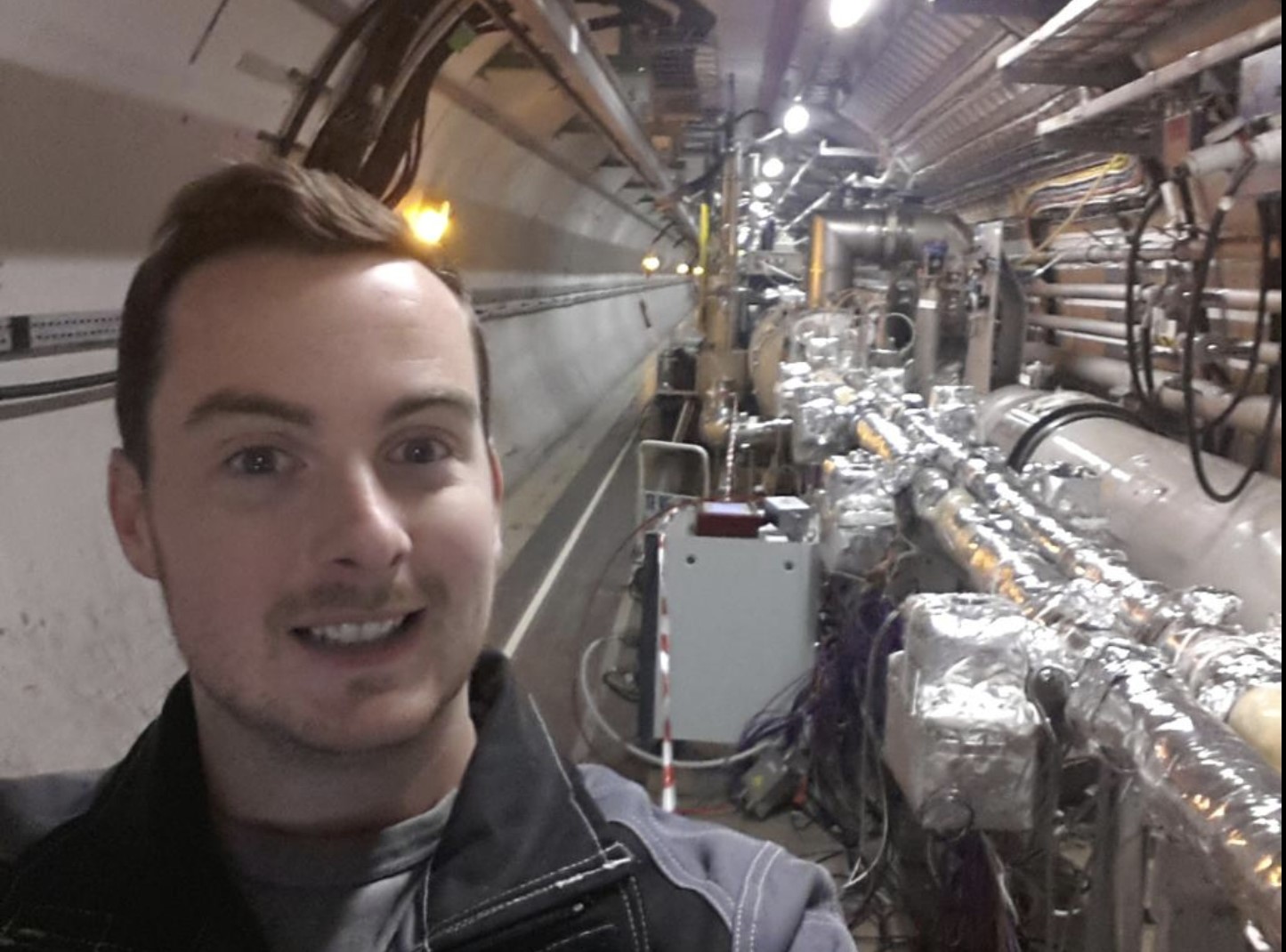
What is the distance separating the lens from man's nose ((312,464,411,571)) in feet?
3.36

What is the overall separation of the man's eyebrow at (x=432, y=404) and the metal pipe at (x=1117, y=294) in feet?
4.08

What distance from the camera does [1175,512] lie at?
236 cm

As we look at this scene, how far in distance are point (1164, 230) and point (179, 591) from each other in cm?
261

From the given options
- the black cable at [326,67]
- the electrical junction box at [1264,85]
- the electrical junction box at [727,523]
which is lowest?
the electrical junction box at [727,523]

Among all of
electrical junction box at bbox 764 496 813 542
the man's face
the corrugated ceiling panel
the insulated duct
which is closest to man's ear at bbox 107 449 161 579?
the man's face

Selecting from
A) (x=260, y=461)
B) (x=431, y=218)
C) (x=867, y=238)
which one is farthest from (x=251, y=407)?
(x=867, y=238)

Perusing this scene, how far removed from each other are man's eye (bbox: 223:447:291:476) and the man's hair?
12cm

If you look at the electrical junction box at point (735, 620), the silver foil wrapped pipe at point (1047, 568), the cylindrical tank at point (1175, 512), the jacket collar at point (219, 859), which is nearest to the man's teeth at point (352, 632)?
the jacket collar at point (219, 859)

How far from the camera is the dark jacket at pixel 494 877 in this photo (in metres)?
0.99

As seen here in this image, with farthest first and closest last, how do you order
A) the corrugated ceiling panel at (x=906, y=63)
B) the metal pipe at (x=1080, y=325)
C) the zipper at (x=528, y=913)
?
the corrugated ceiling panel at (x=906, y=63)
the metal pipe at (x=1080, y=325)
the zipper at (x=528, y=913)

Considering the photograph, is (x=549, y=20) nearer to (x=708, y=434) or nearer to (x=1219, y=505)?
(x=1219, y=505)

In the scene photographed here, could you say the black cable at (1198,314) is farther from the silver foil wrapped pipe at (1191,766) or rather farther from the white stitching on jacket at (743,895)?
the white stitching on jacket at (743,895)

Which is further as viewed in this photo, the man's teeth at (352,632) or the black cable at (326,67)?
the black cable at (326,67)

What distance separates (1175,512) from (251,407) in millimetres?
1923
